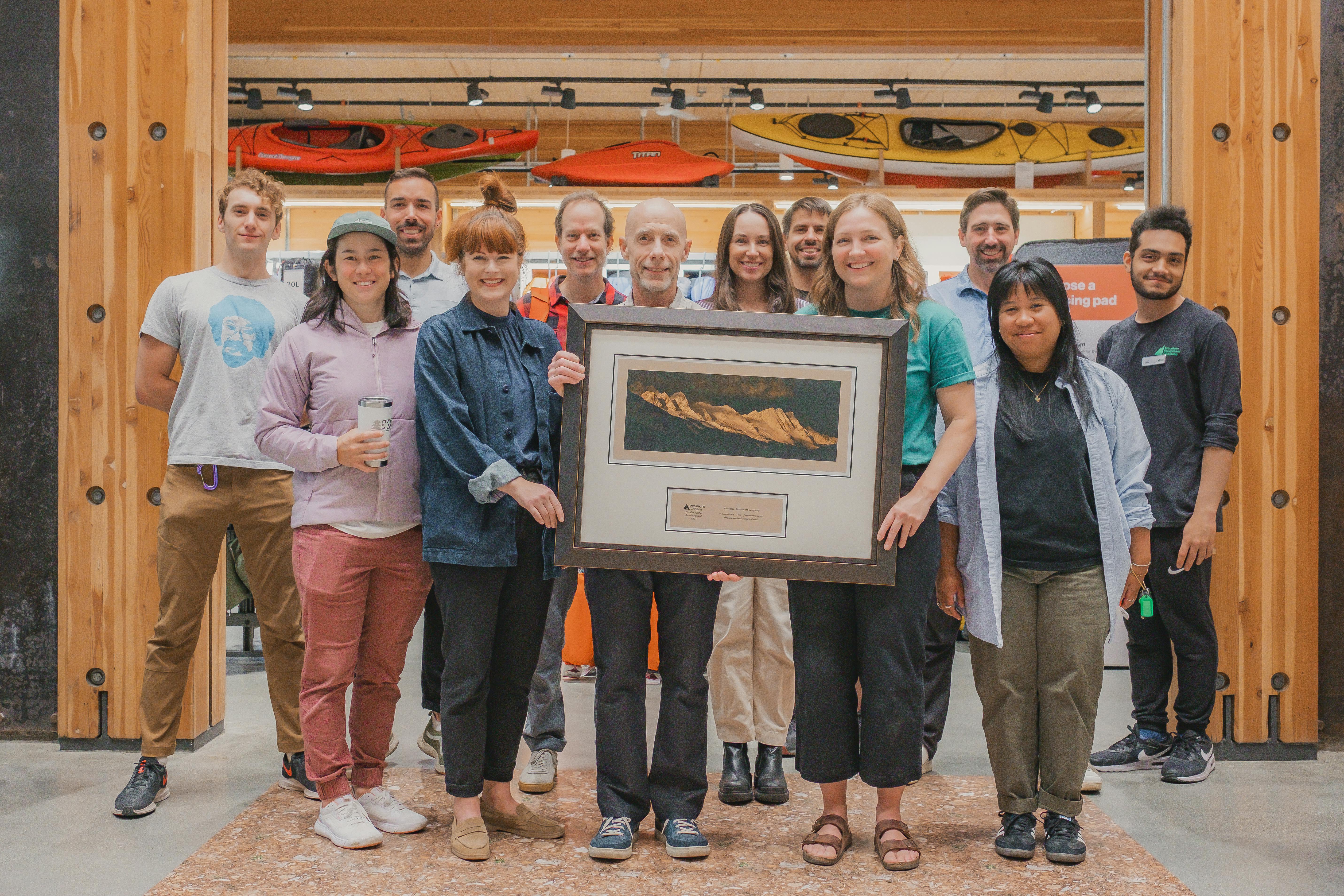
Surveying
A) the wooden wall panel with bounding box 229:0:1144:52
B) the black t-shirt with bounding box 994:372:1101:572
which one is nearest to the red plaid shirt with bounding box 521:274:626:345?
the black t-shirt with bounding box 994:372:1101:572

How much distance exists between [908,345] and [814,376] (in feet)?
0.77

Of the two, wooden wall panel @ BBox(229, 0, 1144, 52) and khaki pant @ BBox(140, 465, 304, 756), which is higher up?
wooden wall panel @ BBox(229, 0, 1144, 52)

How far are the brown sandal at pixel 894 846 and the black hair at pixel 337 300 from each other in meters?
1.73

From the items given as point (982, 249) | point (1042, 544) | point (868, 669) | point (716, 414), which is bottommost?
point (868, 669)

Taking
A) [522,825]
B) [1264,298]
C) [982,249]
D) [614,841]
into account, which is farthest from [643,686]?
[1264,298]

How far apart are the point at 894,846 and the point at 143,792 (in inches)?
79.7

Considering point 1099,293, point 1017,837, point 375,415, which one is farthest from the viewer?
point 1099,293

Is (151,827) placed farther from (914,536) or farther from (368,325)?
(914,536)

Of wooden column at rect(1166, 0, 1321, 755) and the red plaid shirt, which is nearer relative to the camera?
the red plaid shirt

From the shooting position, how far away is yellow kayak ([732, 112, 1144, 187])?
27.3 feet

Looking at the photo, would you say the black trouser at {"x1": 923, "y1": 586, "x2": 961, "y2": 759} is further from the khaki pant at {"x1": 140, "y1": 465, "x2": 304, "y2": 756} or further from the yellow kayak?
the yellow kayak

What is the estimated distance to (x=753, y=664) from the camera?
3189 millimetres

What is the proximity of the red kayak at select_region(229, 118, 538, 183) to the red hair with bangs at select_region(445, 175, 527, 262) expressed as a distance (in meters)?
5.85

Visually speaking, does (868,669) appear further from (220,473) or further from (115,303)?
(115,303)
